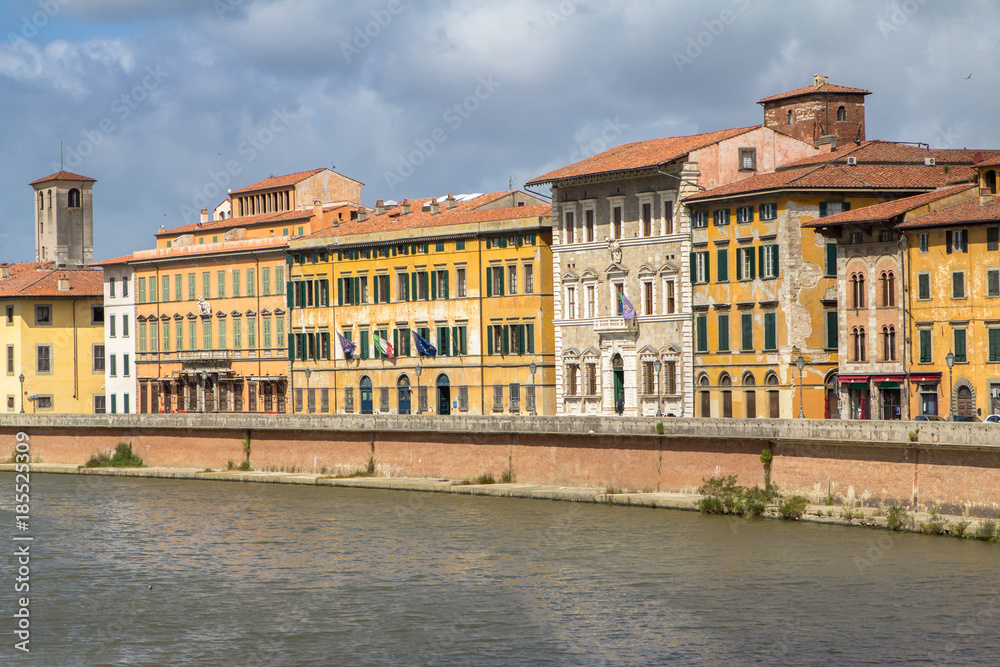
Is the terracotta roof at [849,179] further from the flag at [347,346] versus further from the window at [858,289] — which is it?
the flag at [347,346]

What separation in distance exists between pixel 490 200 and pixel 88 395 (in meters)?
26.2

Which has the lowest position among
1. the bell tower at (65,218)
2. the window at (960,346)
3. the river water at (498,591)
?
the river water at (498,591)

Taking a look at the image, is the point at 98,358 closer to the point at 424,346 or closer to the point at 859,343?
the point at 424,346

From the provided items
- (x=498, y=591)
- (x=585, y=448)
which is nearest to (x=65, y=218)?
(x=585, y=448)

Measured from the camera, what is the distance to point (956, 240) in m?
55.8

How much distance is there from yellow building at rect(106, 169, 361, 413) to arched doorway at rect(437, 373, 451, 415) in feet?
33.2

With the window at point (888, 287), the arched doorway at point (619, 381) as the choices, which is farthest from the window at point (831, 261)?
the arched doorway at point (619, 381)

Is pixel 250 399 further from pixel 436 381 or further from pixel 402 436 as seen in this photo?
pixel 402 436

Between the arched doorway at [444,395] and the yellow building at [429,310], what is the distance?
0.04 metres

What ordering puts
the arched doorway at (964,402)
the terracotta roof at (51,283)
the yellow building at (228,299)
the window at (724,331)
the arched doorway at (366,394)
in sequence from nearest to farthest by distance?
the arched doorway at (964,402) < the window at (724,331) < the arched doorway at (366,394) < the yellow building at (228,299) < the terracotta roof at (51,283)

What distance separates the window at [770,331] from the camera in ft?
206

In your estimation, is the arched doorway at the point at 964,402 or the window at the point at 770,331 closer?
the arched doorway at the point at 964,402

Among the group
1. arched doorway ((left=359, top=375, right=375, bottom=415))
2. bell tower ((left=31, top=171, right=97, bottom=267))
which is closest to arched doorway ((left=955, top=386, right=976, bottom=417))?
arched doorway ((left=359, top=375, right=375, bottom=415))

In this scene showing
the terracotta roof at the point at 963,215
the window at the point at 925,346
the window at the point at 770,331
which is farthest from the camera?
the window at the point at 770,331
